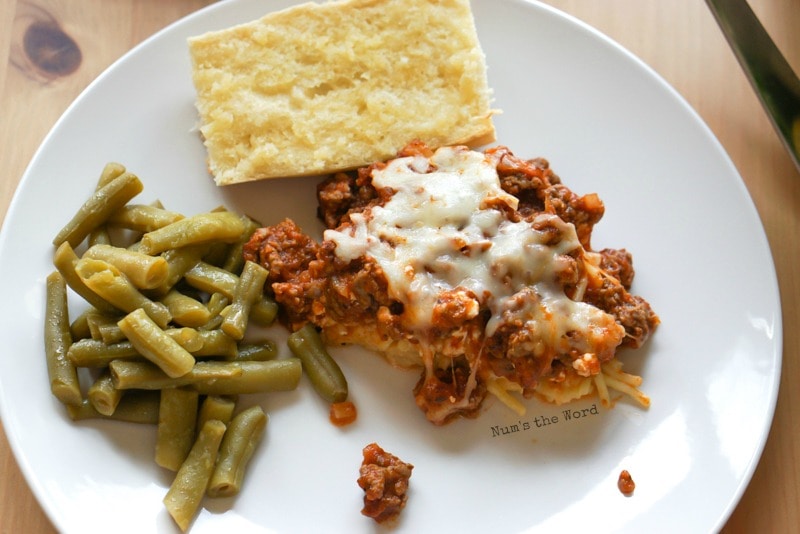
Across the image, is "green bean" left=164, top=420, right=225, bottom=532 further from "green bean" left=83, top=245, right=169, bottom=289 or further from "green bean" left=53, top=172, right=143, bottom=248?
"green bean" left=53, top=172, right=143, bottom=248

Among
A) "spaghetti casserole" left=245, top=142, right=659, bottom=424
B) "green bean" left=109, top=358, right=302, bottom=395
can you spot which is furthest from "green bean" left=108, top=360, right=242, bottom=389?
"spaghetti casserole" left=245, top=142, right=659, bottom=424

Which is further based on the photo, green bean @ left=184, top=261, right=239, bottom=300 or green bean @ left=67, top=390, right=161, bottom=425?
green bean @ left=184, top=261, right=239, bottom=300

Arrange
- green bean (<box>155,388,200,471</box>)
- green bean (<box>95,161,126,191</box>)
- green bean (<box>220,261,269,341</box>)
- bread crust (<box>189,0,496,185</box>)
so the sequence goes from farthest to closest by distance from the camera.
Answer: bread crust (<box>189,0,496,185</box>), green bean (<box>95,161,126,191</box>), green bean (<box>220,261,269,341</box>), green bean (<box>155,388,200,471</box>)

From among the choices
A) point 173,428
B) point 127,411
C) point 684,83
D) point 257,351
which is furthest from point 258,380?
point 684,83

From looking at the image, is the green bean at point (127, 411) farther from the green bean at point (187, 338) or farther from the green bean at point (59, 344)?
the green bean at point (187, 338)

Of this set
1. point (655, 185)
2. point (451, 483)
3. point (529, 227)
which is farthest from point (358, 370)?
point (655, 185)

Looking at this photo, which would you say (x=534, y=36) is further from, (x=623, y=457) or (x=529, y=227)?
(x=623, y=457)

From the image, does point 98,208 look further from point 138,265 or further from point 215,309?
point 215,309
